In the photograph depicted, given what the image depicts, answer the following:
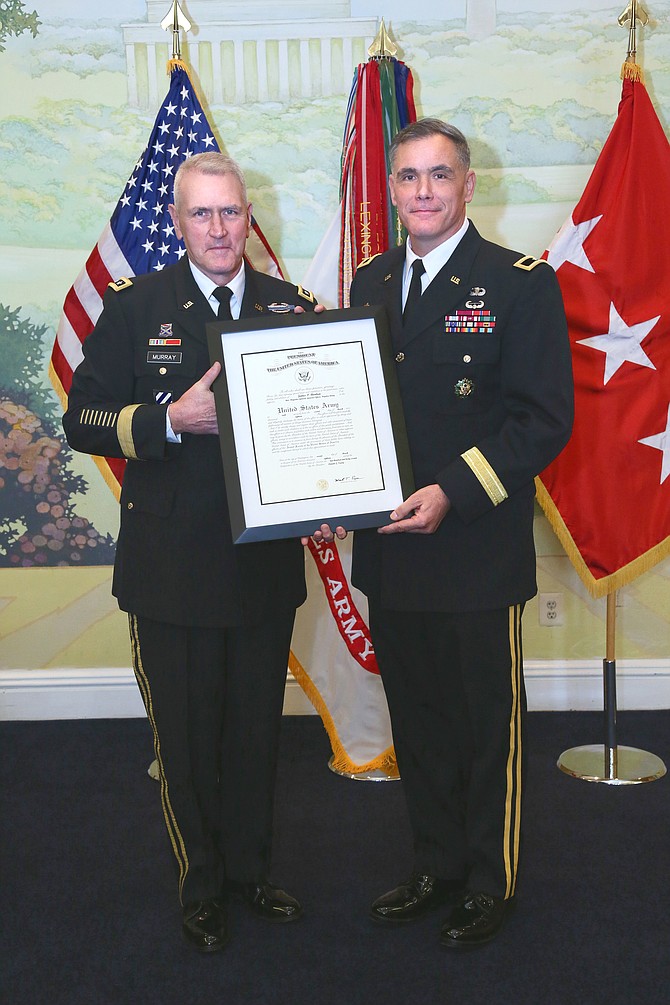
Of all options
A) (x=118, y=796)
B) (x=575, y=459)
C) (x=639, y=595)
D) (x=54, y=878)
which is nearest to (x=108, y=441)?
(x=54, y=878)

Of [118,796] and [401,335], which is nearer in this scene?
[401,335]

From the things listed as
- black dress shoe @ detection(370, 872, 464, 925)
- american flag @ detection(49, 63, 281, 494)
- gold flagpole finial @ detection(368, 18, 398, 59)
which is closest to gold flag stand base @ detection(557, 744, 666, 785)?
black dress shoe @ detection(370, 872, 464, 925)

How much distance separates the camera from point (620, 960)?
1958 millimetres

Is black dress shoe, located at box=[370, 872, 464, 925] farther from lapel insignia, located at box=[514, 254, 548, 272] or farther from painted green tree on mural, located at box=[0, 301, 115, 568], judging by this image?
painted green tree on mural, located at box=[0, 301, 115, 568]

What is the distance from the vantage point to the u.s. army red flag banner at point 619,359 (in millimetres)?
2877

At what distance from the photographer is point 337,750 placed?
3.01 m

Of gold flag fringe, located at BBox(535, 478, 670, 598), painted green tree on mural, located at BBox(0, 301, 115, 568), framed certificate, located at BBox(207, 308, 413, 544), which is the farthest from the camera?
painted green tree on mural, located at BBox(0, 301, 115, 568)

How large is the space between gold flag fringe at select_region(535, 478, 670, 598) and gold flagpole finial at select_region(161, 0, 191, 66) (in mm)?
1694

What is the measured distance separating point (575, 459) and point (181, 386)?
1.44 metres

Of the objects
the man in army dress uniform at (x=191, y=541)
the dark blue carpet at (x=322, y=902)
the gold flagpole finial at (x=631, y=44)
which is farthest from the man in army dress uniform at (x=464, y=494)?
the gold flagpole finial at (x=631, y=44)

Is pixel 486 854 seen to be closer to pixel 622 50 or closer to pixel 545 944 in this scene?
pixel 545 944

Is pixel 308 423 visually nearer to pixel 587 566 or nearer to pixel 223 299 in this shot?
pixel 223 299

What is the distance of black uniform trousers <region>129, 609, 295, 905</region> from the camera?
2.00 meters

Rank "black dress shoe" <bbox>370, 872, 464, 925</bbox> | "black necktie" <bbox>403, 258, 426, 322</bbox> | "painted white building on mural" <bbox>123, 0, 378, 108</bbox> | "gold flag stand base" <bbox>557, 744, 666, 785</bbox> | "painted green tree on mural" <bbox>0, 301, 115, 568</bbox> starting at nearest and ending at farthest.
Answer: "black necktie" <bbox>403, 258, 426, 322</bbox> → "black dress shoe" <bbox>370, 872, 464, 925</bbox> → "gold flag stand base" <bbox>557, 744, 666, 785</bbox> → "painted white building on mural" <bbox>123, 0, 378, 108</bbox> → "painted green tree on mural" <bbox>0, 301, 115, 568</bbox>
